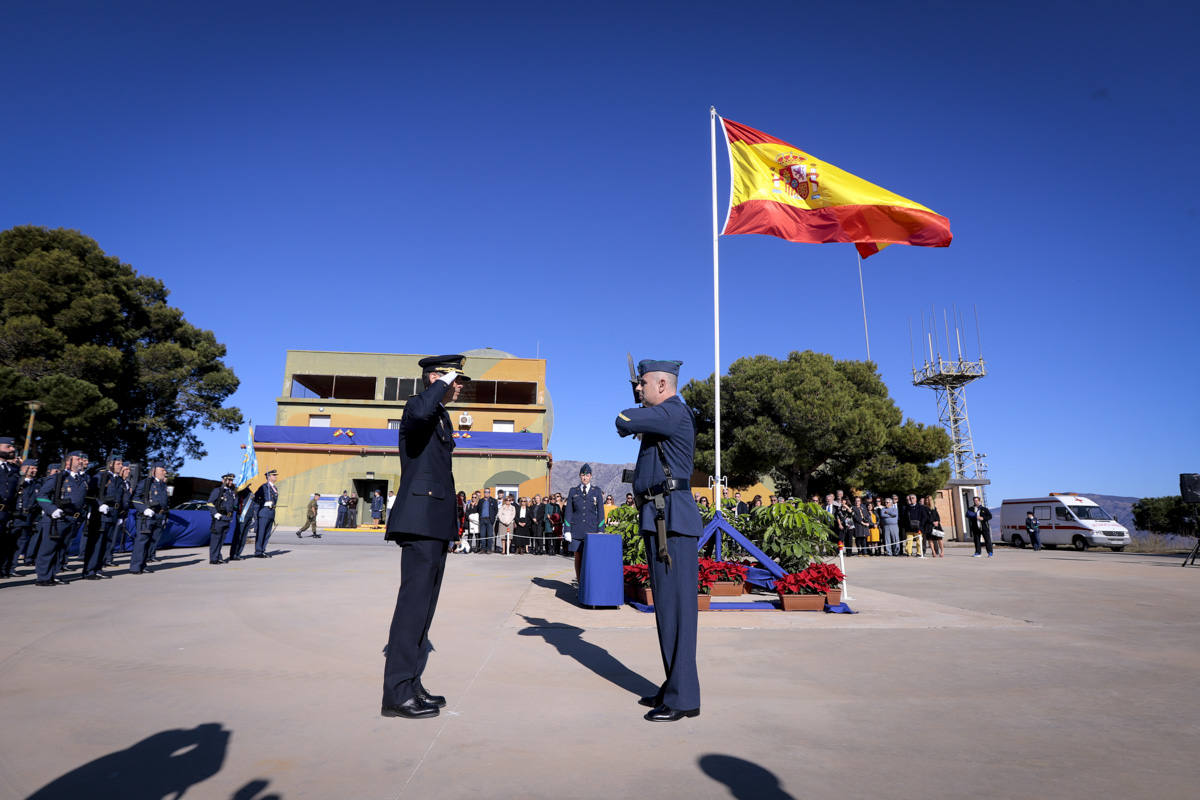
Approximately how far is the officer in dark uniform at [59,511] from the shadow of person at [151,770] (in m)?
8.02

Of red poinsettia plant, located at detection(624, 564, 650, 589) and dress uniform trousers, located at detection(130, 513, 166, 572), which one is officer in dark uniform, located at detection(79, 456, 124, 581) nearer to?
dress uniform trousers, located at detection(130, 513, 166, 572)

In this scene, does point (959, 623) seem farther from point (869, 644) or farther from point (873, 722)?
point (873, 722)

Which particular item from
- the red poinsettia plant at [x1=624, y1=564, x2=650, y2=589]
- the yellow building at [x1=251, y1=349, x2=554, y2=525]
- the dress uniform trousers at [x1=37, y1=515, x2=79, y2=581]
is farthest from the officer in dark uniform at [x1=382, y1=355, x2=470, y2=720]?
the yellow building at [x1=251, y1=349, x2=554, y2=525]

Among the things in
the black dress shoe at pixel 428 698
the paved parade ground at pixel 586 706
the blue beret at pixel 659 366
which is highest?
the blue beret at pixel 659 366

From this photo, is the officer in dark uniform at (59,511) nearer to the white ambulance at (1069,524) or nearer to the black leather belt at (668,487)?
the black leather belt at (668,487)

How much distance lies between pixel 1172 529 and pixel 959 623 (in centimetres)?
2965

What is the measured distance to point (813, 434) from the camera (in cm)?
3212

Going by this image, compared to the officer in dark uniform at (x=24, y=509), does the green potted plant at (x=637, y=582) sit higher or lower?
lower

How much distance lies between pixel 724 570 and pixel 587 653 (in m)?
3.46

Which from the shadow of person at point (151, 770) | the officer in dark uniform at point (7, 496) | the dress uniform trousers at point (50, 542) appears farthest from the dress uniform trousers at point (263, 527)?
the shadow of person at point (151, 770)

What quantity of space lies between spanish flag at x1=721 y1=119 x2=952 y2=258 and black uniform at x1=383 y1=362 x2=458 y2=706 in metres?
7.31

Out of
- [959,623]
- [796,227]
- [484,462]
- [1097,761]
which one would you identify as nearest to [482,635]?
[1097,761]

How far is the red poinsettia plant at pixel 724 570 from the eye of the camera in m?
7.84

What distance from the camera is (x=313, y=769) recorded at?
2570 mm
